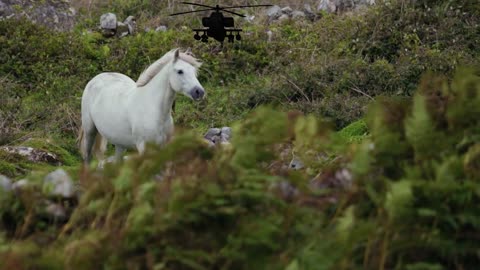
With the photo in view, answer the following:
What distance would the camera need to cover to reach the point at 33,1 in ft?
62.8

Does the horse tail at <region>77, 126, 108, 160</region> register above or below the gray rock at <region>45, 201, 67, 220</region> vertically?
below

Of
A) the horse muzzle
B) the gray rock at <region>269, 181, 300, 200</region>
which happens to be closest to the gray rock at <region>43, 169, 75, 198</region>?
the gray rock at <region>269, 181, 300, 200</region>

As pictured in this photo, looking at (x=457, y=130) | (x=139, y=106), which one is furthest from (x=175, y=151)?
(x=139, y=106)

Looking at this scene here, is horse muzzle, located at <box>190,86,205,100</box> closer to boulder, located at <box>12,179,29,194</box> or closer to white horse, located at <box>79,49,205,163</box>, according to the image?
white horse, located at <box>79,49,205,163</box>

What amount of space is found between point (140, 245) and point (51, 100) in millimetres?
10303

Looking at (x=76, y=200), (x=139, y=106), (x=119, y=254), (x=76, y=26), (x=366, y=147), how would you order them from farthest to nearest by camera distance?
(x=76, y=26) → (x=139, y=106) → (x=76, y=200) → (x=366, y=147) → (x=119, y=254)

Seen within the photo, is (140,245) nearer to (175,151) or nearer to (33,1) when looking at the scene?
(175,151)

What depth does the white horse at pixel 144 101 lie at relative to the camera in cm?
1130

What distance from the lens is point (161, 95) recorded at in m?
11.5

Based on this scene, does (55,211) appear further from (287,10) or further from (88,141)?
Answer: (287,10)

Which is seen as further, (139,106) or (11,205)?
(139,106)

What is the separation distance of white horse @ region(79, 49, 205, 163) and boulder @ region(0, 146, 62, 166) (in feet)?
2.44

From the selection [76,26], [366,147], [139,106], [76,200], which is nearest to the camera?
[366,147]

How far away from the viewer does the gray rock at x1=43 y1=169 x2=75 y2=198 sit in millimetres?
6438
